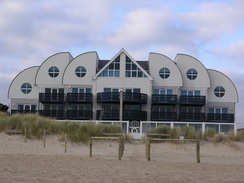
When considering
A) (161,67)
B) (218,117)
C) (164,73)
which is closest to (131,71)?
(161,67)

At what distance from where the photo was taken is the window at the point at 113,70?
44.2m

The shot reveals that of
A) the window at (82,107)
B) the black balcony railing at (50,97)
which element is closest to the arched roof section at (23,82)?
the black balcony railing at (50,97)

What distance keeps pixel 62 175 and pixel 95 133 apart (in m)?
13.9

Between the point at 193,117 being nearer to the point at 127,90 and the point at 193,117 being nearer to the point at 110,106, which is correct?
the point at 127,90

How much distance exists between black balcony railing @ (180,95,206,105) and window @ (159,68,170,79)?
3.09 m

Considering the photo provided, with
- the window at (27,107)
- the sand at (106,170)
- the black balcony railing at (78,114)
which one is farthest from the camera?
the window at (27,107)

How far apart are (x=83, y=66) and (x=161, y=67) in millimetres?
9359

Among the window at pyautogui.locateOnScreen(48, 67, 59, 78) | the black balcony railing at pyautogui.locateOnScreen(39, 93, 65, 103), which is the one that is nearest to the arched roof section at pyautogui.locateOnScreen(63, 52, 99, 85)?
the black balcony railing at pyautogui.locateOnScreen(39, 93, 65, 103)

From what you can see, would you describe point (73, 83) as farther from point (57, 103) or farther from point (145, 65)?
point (145, 65)

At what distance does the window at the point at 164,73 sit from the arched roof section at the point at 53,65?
11.5m

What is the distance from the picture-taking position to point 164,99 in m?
43.4

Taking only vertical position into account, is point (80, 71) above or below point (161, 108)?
above

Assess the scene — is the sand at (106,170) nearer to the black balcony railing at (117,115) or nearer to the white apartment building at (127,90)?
the black balcony railing at (117,115)

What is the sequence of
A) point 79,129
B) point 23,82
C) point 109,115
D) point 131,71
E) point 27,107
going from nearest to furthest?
point 79,129, point 109,115, point 131,71, point 27,107, point 23,82
